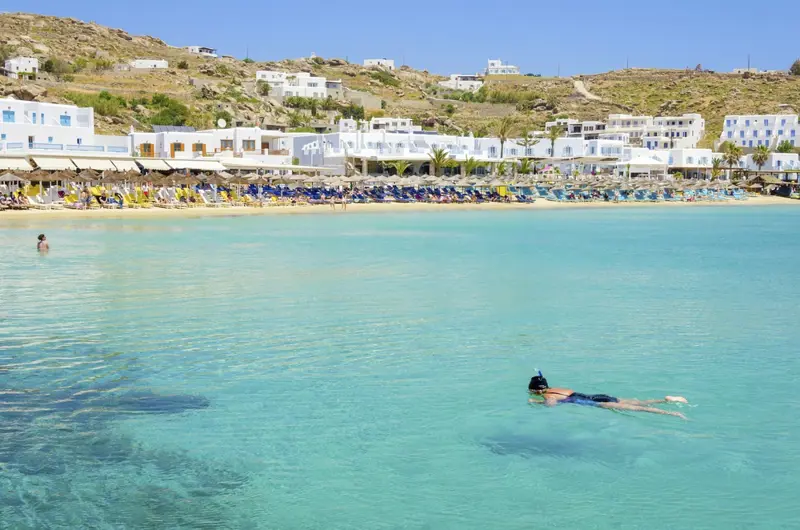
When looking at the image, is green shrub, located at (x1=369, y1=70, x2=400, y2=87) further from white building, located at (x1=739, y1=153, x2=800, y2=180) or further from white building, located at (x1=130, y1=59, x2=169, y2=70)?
white building, located at (x1=739, y1=153, x2=800, y2=180)

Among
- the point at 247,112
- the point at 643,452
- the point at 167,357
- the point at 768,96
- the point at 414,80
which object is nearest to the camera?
the point at 643,452

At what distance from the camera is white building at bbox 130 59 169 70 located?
10944 cm

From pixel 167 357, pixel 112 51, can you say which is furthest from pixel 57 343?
pixel 112 51

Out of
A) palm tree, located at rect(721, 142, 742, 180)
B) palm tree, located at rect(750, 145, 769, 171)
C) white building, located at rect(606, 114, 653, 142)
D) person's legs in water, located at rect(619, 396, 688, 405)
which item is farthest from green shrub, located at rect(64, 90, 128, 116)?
person's legs in water, located at rect(619, 396, 688, 405)

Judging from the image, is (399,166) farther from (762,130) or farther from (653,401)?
(762,130)

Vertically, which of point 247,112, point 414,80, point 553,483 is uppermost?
point 414,80

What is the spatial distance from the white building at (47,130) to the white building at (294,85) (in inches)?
2324

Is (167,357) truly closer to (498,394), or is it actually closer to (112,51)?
(498,394)

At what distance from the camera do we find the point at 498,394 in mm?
9828

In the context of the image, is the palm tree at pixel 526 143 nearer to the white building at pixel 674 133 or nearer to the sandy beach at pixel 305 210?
the sandy beach at pixel 305 210

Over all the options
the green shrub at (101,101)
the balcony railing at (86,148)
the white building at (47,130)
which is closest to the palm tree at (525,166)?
the white building at (47,130)

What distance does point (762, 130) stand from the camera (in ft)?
297

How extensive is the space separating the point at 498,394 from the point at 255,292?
8.52 metres

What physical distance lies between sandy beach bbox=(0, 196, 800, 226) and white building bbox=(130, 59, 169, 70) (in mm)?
69841
